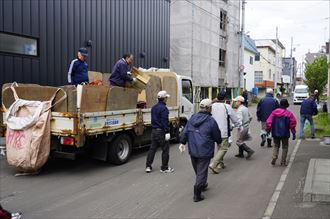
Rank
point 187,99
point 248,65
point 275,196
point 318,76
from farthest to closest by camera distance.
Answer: point 248,65, point 318,76, point 187,99, point 275,196

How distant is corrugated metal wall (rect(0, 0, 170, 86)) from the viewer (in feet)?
37.6

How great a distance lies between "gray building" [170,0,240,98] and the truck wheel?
16.0 metres

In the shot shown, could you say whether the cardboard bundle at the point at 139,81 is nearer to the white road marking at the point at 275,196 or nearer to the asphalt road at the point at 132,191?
the asphalt road at the point at 132,191

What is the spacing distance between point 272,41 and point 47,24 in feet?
204

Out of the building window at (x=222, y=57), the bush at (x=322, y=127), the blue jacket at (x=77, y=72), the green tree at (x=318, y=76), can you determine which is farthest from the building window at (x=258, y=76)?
the blue jacket at (x=77, y=72)

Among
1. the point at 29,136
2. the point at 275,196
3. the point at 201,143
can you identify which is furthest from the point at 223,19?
the point at 201,143

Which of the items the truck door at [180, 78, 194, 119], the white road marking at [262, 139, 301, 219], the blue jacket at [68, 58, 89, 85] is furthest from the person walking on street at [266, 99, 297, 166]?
the blue jacket at [68, 58, 89, 85]

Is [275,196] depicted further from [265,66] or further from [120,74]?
[265,66]

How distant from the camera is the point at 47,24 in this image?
495 inches

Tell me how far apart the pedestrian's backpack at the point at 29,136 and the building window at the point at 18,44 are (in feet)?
12.3

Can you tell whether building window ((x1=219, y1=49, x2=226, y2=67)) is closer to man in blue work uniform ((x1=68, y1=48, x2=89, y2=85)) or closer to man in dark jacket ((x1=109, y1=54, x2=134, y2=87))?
man in dark jacket ((x1=109, y1=54, x2=134, y2=87))

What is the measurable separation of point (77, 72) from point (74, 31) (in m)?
4.75

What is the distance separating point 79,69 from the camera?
31.4 feet

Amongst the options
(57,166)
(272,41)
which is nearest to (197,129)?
(57,166)
